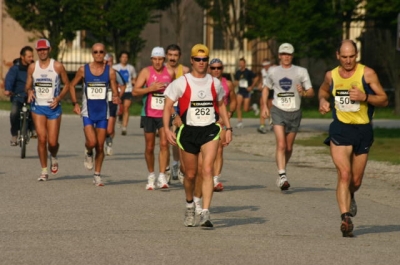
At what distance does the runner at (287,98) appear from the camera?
16844 mm

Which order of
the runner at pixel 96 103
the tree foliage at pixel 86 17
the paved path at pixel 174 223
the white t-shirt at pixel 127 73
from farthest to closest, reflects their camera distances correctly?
the tree foliage at pixel 86 17 < the white t-shirt at pixel 127 73 < the runner at pixel 96 103 < the paved path at pixel 174 223

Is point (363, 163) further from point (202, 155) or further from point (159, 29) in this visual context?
point (159, 29)

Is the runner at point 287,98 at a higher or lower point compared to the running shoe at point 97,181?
higher

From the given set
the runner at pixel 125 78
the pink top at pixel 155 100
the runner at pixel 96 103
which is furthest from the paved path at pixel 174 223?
the runner at pixel 125 78

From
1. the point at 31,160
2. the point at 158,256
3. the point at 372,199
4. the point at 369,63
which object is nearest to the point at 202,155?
the point at 158,256

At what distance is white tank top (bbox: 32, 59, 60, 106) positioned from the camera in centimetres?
1698

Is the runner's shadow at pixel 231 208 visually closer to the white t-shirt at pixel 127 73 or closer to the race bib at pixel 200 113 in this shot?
the race bib at pixel 200 113

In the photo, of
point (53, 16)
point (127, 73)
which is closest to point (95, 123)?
point (127, 73)

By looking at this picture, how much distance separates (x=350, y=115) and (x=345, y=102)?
15 centimetres

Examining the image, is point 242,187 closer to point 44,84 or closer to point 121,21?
point 44,84

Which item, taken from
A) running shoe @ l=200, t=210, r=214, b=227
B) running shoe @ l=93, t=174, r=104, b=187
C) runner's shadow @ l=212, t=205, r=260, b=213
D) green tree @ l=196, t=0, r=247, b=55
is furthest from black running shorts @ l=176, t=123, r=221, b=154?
green tree @ l=196, t=0, r=247, b=55

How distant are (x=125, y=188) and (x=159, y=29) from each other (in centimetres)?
3247

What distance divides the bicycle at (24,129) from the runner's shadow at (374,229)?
32.1 feet

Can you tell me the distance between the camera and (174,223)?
39.7 ft
